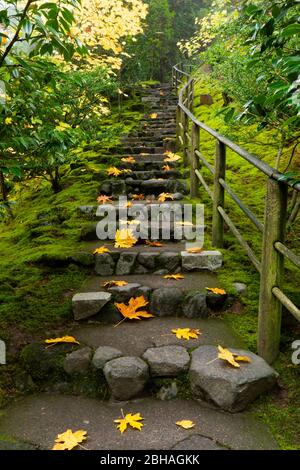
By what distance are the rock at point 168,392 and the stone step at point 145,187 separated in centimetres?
358

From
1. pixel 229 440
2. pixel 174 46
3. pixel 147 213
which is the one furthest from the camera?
pixel 174 46

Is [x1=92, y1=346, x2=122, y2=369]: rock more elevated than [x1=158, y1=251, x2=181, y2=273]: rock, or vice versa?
[x1=158, y1=251, x2=181, y2=273]: rock

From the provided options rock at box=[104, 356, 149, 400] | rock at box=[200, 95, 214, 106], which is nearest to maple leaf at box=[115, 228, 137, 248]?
rock at box=[104, 356, 149, 400]

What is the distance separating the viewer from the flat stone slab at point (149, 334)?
265cm

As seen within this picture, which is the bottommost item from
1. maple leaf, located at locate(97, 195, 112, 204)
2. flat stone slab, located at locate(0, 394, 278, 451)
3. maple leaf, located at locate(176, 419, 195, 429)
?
flat stone slab, located at locate(0, 394, 278, 451)

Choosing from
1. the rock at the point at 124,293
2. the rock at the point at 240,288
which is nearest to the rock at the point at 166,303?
the rock at the point at 124,293

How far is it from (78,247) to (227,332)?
185 cm

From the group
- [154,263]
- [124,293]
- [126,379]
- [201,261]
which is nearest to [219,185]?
[201,261]

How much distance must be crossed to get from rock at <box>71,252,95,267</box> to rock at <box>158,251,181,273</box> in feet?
2.09

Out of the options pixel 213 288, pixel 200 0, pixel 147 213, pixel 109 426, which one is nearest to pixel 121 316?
pixel 213 288

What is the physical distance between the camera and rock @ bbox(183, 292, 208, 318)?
3020 millimetres

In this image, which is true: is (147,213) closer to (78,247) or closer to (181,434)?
(78,247)

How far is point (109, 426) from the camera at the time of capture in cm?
209

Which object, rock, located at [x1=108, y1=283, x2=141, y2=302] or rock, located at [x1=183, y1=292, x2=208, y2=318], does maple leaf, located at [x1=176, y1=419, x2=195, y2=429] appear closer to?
rock, located at [x1=183, y1=292, x2=208, y2=318]
